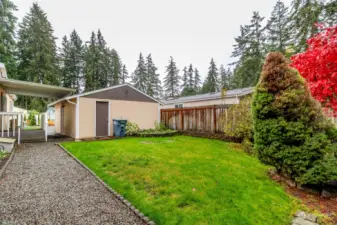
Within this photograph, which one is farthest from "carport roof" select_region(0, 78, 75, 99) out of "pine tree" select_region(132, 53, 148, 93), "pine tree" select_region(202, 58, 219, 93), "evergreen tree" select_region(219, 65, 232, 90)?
"evergreen tree" select_region(219, 65, 232, 90)

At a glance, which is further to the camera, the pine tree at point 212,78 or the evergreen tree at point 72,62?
the pine tree at point 212,78

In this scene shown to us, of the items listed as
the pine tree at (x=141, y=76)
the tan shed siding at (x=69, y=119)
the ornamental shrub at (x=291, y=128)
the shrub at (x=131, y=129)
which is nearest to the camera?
the ornamental shrub at (x=291, y=128)

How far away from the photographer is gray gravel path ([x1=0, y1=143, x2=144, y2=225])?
8.84ft

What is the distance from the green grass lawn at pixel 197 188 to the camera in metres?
2.73

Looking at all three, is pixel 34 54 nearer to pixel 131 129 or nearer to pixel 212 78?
pixel 131 129

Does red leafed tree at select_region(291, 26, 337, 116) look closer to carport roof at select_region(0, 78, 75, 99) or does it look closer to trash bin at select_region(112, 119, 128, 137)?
trash bin at select_region(112, 119, 128, 137)

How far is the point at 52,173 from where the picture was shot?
461 cm

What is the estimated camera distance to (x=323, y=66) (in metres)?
5.36

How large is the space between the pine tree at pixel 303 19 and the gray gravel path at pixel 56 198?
1628 centimetres

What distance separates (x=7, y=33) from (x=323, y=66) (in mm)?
26955

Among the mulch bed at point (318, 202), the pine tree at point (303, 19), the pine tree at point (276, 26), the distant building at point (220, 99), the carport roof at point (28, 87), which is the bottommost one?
the mulch bed at point (318, 202)

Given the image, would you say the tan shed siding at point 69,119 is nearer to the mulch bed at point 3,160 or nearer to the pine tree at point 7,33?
the mulch bed at point 3,160

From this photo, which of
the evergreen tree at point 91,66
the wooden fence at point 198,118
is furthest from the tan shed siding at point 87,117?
the evergreen tree at point 91,66

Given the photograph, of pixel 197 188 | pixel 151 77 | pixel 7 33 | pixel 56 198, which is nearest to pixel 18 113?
pixel 56 198
